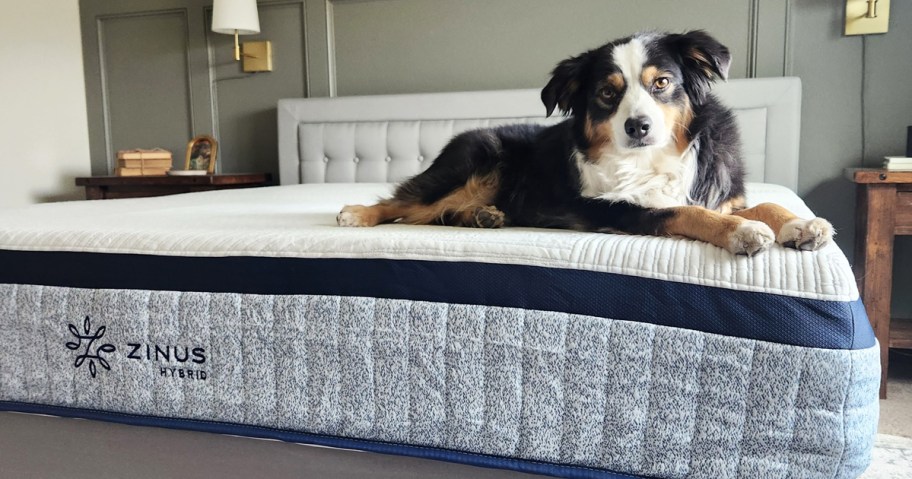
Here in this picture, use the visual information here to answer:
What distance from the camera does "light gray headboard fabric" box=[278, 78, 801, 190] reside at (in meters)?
3.12

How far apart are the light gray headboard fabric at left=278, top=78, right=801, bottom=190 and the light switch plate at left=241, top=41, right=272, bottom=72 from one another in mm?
361

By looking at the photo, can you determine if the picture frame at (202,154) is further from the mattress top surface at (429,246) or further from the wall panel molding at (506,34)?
the mattress top surface at (429,246)

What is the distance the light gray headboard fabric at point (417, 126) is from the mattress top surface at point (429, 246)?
52.9 inches

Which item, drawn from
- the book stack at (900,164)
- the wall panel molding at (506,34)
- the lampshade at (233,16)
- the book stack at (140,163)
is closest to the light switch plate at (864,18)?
the wall panel molding at (506,34)

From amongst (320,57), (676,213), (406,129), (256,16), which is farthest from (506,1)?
(676,213)

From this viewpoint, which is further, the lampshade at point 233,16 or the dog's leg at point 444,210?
the lampshade at point 233,16

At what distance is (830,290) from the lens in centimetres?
101

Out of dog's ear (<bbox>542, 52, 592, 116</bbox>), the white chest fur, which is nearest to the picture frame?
dog's ear (<bbox>542, 52, 592, 116</bbox>)

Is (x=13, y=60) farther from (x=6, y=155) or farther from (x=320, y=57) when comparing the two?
(x=320, y=57)

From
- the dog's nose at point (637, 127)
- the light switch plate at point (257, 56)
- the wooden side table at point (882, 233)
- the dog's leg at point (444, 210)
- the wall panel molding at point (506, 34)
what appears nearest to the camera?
the dog's nose at point (637, 127)

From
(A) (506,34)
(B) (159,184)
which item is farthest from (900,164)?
(B) (159,184)

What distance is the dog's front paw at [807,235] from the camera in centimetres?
108

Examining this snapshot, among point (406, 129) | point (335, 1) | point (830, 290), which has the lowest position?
point (830, 290)

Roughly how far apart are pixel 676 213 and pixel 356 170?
2.69 metres
